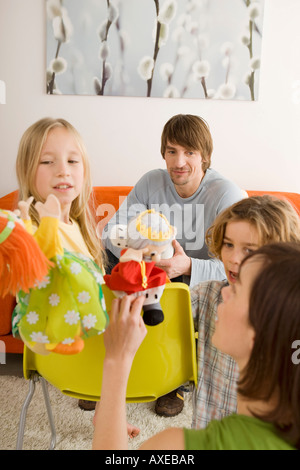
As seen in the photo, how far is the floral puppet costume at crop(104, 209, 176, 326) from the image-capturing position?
31.3 inches

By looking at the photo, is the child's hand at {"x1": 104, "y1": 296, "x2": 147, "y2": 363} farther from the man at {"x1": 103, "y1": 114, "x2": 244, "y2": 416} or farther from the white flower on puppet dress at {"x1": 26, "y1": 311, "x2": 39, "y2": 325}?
the man at {"x1": 103, "y1": 114, "x2": 244, "y2": 416}

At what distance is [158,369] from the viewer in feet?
3.20

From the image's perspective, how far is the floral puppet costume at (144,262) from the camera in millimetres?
795

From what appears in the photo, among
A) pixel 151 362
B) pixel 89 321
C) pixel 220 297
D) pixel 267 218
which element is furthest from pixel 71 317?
pixel 267 218

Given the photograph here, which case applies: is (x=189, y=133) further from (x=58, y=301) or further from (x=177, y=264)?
(x=58, y=301)

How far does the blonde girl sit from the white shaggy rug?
0.47 metres

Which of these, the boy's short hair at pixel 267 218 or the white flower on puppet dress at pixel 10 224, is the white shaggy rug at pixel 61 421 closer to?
the boy's short hair at pixel 267 218

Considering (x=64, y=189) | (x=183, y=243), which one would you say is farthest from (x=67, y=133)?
(x=183, y=243)

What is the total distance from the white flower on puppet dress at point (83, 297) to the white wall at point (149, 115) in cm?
203

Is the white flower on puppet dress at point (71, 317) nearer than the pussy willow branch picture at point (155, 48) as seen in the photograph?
Yes

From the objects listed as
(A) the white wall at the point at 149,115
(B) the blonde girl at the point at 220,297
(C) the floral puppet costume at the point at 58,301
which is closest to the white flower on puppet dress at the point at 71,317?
(C) the floral puppet costume at the point at 58,301

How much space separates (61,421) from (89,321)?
106cm

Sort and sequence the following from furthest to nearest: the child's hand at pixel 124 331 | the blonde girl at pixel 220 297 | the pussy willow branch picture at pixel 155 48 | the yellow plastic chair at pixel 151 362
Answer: the pussy willow branch picture at pixel 155 48 < the blonde girl at pixel 220 297 < the yellow plastic chair at pixel 151 362 < the child's hand at pixel 124 331

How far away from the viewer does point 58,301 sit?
667 mm
